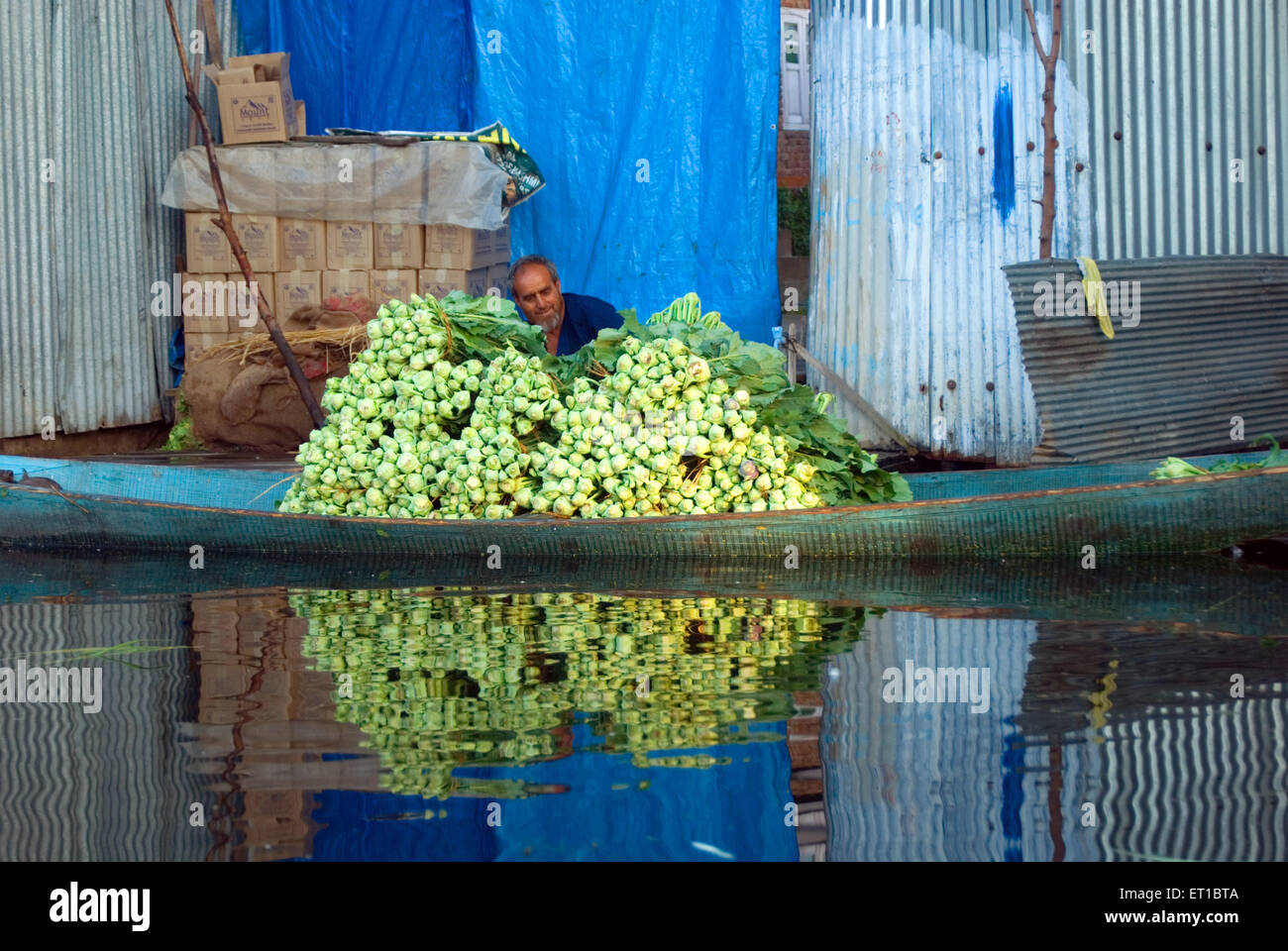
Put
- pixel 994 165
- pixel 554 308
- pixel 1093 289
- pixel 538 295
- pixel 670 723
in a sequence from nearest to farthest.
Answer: pixel 670 723
pixel 1093 289
pixel 538 295
pixel 554 308
pixel 994 165

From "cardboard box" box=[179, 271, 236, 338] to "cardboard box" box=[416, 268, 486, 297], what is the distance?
1.23 m

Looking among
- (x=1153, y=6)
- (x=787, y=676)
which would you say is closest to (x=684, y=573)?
(x=787, y=676)

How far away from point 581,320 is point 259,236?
2.26 metres

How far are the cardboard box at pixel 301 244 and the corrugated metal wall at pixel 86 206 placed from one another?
106cm

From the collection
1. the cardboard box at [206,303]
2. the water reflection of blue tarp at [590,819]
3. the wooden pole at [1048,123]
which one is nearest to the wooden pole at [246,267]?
the cardboard box at [206,303]

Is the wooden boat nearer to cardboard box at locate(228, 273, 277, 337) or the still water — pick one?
the still water

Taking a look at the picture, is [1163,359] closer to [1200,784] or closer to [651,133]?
[651,133]

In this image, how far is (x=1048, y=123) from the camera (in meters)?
6.73

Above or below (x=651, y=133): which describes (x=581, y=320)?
below

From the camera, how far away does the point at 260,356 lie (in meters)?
8.25

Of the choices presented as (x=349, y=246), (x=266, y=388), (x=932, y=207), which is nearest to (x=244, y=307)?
(x=266, y=388)

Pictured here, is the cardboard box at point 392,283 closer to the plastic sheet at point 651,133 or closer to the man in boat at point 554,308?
the plastic sheet at point 651,133

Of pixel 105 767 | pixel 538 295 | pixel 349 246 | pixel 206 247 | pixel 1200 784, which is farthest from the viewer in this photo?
pixel 206 247
